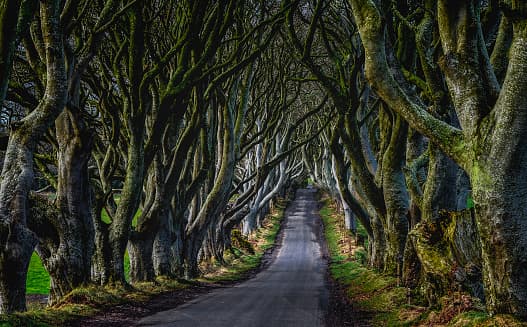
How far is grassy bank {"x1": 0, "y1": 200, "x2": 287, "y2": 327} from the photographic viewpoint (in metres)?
8.52

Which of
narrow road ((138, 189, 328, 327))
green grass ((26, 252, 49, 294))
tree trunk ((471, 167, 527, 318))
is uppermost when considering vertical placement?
tree trunk ((471, 167, 527, 318))

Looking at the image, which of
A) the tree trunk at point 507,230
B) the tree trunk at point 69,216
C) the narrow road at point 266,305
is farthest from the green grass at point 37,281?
the tree trunk at point 507,230

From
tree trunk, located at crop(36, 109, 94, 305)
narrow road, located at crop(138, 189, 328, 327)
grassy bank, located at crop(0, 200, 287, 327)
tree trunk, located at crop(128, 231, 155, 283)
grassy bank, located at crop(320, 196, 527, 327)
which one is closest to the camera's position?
grassy bank, located at crop(320, 196, 527, 327)

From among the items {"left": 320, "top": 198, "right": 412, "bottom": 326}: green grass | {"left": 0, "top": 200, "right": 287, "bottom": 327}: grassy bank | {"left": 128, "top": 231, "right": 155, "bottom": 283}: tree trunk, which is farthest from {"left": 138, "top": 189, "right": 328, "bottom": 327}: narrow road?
{"left": 128, "top": 231, "right": 155, "bottom": 283}: tree trunk

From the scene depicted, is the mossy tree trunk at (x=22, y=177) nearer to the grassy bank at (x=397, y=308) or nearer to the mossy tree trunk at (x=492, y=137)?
the mossy tree trunk at (x=492, y=137)

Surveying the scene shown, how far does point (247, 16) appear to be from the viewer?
59.1ft

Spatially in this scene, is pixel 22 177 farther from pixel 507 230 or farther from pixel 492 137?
pixel 507 230

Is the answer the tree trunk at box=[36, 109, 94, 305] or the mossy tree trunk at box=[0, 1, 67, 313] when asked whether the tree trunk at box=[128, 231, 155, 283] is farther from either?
the mossy tree trunk at box=[0, 1, 67, 313]

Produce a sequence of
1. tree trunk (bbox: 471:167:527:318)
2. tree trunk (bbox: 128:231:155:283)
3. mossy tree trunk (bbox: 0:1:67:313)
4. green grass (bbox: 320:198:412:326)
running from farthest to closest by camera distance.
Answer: tree trunk (bbox: 128:231:155:283), green grass (bbox: 320:198:412:326), mossy tree trunk (bbox: 0:1:67:313), tree trunk (bbox: 471:167:527:318)

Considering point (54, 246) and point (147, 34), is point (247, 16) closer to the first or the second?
point (147, 34)

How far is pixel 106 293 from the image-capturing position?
11.8 m

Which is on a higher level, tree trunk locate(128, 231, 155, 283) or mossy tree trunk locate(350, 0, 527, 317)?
mossy tree trunk locate(350, 0, 527, 317)

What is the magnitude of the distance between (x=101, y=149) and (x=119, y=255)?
3651mm

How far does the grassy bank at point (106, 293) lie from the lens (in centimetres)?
852
